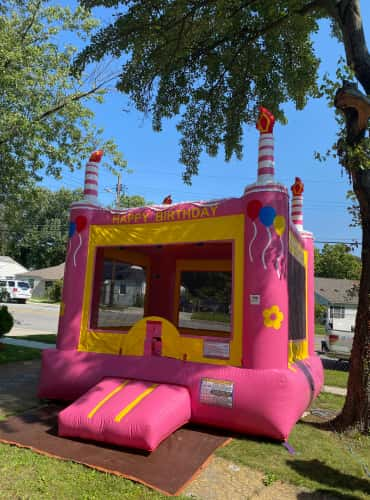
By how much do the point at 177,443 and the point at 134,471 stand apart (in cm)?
94

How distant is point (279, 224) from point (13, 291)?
97.0 feet

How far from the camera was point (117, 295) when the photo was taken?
7.77 metres

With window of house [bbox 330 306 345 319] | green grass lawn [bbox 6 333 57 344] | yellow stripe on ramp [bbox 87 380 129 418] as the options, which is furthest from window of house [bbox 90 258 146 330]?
window of house [bbox 330 306 345 319]

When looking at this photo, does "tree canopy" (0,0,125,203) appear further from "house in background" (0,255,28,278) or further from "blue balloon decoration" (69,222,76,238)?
"house in background" (0,255,28,278)

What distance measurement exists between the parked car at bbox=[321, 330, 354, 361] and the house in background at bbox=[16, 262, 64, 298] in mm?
34656

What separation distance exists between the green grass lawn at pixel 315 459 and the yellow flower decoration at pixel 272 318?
1452mm

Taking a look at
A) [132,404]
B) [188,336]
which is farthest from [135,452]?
[188,336]

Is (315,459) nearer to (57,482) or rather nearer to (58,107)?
(57,482)

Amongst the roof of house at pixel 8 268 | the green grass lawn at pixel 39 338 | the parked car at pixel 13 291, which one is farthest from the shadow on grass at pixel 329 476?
the roof of house at pixel 8 268

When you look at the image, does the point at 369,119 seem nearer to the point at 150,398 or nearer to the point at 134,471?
the point at 150,398

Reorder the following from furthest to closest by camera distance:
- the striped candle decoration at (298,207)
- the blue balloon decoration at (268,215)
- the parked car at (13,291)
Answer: the parked car at (13,291) < the striped candle decoration at (298,207) < the blue balloon decoration at (268,215)

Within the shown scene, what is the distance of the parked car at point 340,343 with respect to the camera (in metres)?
10.7

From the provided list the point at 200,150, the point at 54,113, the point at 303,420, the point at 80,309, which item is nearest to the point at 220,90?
the point at 200,150

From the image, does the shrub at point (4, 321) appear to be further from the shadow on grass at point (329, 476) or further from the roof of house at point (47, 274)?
the roof of house at point (47, 274)
